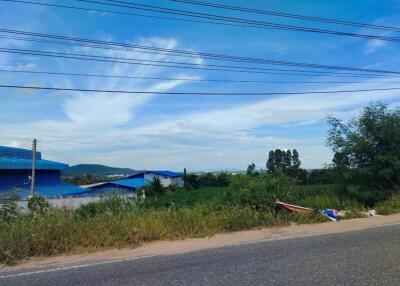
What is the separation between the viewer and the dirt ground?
8.17 meters

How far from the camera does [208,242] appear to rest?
966 centimetres

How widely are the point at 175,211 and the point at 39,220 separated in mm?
3287

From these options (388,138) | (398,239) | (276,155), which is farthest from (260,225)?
(276,155)

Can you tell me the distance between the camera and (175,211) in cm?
1137

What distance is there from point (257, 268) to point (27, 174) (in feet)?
127

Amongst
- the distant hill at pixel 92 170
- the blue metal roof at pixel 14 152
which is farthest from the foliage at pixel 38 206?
the distant hill at pixel 92 170

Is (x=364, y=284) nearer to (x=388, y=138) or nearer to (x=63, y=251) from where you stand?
(x=63, y=251)

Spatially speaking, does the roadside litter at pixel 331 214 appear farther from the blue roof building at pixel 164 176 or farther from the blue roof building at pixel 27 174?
the blue roof building at pixel 164 176

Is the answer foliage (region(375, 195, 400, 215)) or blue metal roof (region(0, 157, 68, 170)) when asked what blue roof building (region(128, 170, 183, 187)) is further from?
foliage (region(375, 195, 400, 215))

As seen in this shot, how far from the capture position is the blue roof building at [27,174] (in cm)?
3934

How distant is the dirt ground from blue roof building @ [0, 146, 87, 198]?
2914 centimetres

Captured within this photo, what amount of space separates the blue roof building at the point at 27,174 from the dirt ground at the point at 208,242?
2914cm

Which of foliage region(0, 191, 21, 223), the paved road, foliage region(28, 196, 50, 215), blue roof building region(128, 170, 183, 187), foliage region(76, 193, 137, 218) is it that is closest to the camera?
the paved road

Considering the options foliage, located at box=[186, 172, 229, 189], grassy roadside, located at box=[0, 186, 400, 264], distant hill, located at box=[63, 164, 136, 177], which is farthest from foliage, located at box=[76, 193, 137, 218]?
distant hill, located at box=[63, 164, 136, 177]
